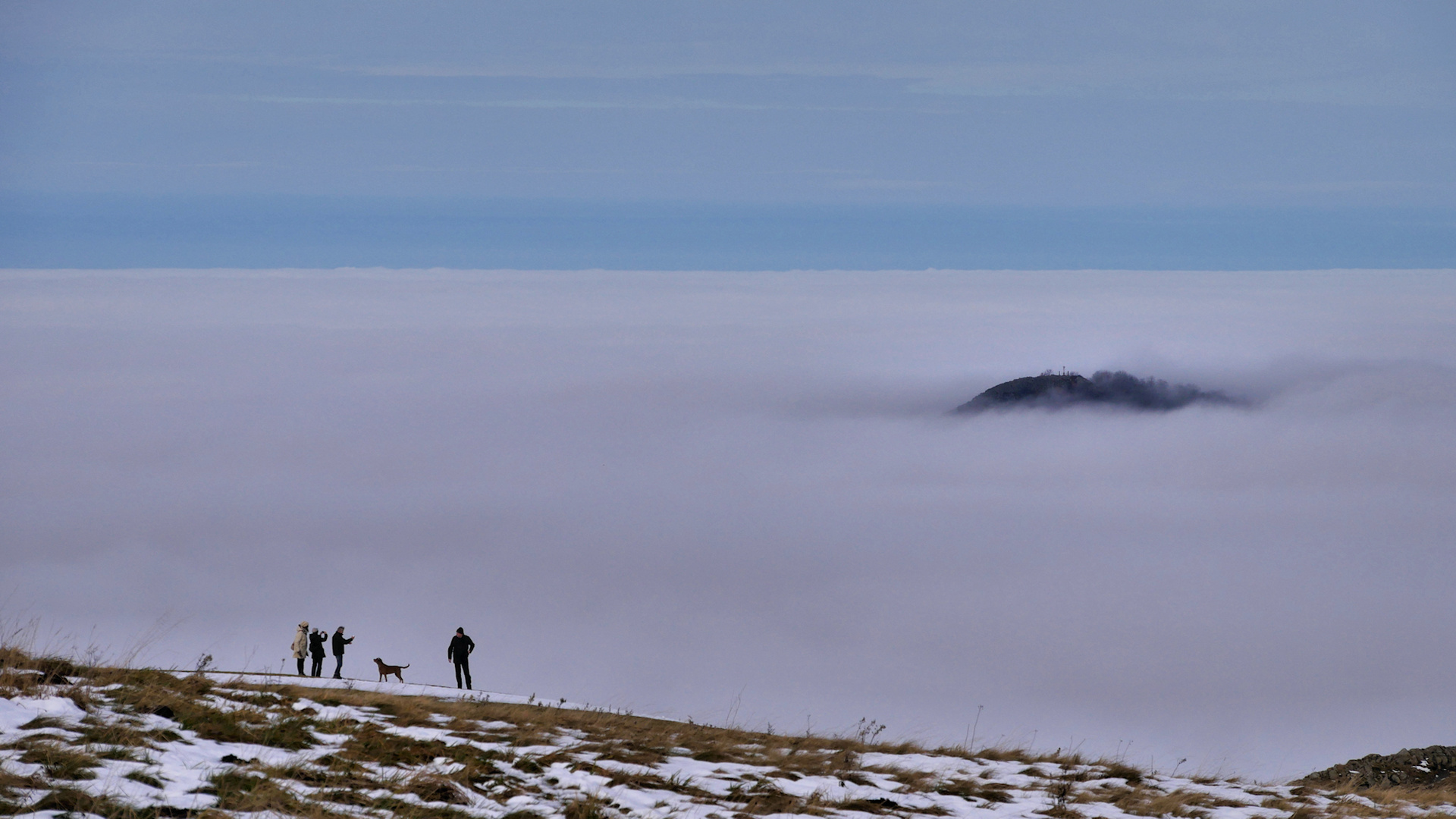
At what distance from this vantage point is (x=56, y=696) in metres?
10.2

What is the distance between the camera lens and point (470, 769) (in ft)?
35.7

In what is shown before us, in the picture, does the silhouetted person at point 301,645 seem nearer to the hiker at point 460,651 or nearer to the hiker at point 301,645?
the hiker at point 301,645

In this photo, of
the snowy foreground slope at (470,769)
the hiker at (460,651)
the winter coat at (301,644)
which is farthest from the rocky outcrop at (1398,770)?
the winter coat at (301,644)

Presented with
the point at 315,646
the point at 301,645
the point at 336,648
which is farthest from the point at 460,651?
the point at 315,646

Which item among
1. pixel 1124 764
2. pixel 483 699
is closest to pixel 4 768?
pixel 483 699

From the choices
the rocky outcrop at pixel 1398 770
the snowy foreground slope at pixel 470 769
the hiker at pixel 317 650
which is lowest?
the snowy foreground slope at pixel 470 769

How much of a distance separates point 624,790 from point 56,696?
5.73 m

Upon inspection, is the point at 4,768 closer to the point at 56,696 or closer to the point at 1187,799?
the point at 56,696

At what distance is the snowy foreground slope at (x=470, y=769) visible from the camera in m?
8.73

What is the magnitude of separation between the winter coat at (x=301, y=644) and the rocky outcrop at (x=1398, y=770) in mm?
20774

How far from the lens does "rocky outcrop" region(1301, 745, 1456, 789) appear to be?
19828 millimetres

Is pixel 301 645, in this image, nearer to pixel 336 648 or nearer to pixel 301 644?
pixel 301 644

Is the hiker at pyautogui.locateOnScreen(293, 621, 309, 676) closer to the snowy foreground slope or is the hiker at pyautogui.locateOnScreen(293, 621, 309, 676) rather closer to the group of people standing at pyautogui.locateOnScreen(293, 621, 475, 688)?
the group of people standing at pyautogui.locateOnScreen(293, 621, 475, 688)

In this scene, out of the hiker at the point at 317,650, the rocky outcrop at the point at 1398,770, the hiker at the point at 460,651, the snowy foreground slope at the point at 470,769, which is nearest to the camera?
the snowy foreground slope at the point at 470,769
